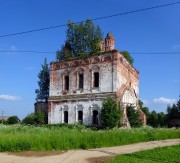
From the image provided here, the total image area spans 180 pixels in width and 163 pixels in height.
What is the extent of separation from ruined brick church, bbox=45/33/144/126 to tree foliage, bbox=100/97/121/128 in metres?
1.21

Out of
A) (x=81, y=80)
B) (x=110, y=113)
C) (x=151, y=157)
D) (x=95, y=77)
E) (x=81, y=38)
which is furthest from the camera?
(x=81, y=38)

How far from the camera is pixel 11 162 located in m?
11.5

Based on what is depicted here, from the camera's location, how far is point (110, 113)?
28.7 m

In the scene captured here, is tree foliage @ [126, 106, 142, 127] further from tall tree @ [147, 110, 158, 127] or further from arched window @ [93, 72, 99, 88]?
tall tree @ [147, 110, 158, 127]

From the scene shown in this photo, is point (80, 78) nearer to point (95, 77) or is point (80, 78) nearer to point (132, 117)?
point (95, 77)

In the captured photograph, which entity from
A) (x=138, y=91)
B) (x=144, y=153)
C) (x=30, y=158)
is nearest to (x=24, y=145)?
(x=30, y=158)

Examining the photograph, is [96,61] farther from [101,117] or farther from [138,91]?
[138,91]

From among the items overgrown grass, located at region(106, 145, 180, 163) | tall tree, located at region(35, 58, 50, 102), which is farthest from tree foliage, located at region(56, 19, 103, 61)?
overgrown grass, located at region(106, 145, 180, 163)

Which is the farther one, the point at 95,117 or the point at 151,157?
the point at 95,117

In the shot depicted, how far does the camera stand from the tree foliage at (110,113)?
28.6 meters

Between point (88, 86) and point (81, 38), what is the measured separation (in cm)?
1201

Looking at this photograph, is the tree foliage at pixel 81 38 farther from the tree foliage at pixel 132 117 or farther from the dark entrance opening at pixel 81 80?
the tree foliage at pixel 132 117

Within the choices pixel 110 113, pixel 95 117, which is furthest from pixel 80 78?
pixel 110 113

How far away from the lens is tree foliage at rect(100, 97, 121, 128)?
93.8 ft
